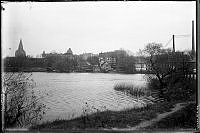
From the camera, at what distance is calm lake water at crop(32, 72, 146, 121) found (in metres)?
2.25

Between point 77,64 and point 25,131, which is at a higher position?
point 77,64

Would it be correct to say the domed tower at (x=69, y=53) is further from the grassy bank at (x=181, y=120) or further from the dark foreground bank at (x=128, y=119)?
the grassy bank at (x=181, y=120)

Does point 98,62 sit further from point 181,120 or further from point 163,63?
point 181,120

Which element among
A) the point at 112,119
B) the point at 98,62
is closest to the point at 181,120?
the point at 112,119

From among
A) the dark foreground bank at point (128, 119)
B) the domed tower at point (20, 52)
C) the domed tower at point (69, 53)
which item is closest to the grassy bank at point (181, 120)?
the dark foreground bank at point (128, 119)

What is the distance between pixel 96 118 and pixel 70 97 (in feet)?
0.97

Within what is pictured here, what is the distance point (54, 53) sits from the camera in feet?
7.47

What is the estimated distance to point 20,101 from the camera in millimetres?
2299

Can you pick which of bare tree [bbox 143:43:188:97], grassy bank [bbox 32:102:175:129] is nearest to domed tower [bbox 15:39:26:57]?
grassy bank [bbox 32:102:175:129]

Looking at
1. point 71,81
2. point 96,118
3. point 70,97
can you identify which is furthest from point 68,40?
point 96,118

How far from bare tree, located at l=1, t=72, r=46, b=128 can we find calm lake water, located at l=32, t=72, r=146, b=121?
67 millimetres

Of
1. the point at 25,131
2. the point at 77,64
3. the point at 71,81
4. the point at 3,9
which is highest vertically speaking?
the point at 3,9

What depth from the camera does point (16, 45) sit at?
2238mm

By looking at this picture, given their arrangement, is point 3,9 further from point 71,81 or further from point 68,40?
point 71,81
